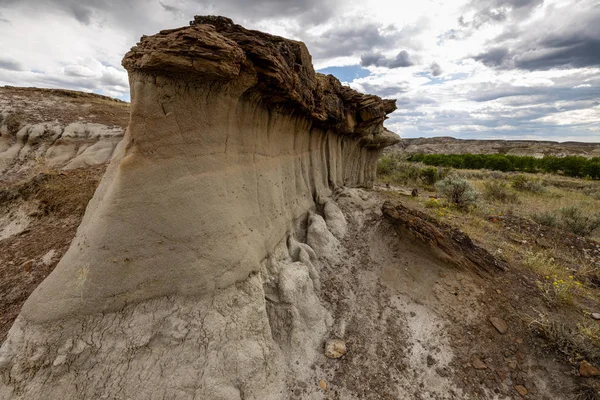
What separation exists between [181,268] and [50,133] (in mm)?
8617

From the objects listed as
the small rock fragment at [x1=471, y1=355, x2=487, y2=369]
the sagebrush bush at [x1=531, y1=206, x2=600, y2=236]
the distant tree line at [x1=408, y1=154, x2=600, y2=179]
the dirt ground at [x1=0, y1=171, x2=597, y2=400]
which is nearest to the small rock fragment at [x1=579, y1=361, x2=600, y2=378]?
the dirt ground at [x1=0, y1=171, x2=597, y2=400]

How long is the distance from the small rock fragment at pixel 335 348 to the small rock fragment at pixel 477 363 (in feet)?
5.97

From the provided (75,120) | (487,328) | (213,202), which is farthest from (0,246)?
(487,328)

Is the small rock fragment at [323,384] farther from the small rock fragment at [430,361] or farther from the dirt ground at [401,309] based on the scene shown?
the small rock fragment at [430,361]

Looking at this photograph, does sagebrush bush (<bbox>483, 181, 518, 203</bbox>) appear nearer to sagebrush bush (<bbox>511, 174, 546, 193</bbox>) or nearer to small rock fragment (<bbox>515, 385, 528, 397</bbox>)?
sagebrush bush (<bbox>511, 174, 546, 193</bbox>)

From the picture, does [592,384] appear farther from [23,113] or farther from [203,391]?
[23,113]

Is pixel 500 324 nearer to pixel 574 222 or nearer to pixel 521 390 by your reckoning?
pixel 521 390

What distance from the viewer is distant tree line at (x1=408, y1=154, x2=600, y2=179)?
26703 millimetres

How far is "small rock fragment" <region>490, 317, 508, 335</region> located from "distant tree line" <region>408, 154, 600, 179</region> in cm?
3063

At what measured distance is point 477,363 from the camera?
3.99m

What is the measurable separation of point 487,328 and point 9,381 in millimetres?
5840

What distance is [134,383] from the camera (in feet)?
9.34

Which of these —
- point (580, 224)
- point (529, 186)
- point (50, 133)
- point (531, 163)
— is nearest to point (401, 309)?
point (580, 224)

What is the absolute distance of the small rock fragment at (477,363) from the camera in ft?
13.0
